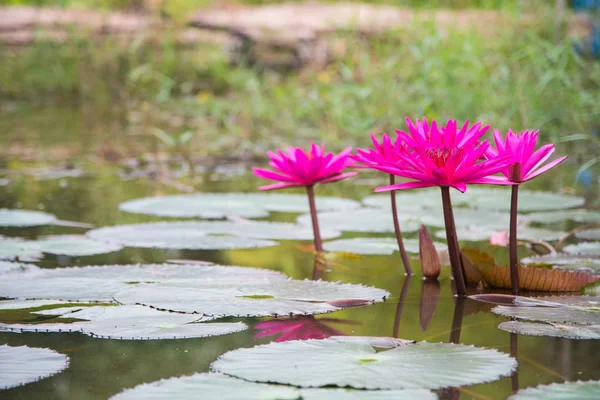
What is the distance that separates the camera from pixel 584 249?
1.79m

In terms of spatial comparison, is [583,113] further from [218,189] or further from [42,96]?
[42,96]

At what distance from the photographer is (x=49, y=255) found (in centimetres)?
180

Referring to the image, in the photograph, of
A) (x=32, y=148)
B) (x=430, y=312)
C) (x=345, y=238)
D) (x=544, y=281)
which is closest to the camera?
(x=430, y=312)

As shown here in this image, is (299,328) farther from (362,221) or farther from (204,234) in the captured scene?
(362,221)

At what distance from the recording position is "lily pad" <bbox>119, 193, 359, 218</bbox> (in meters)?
2.36

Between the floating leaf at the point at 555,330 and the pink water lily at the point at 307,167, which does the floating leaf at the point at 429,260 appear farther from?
the floating leaf at the point at 555,330

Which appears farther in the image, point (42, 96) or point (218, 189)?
point (42, 96)

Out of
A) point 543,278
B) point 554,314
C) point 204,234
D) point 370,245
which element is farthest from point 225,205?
point 554,314

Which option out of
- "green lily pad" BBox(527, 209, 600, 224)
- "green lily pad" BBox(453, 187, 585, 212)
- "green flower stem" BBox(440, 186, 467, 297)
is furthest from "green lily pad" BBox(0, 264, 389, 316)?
"green lily pad" BBox(453, 187, 585, 212)

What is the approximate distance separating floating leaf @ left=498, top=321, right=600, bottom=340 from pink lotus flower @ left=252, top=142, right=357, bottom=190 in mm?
464

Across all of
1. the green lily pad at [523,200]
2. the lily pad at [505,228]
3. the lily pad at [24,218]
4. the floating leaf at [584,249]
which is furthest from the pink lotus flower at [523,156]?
the lily pad at [24,218]

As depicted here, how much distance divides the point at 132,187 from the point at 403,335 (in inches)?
78.7

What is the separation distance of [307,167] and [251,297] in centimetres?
30

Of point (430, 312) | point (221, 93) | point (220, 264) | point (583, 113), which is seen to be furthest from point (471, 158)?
point (221, 93)
